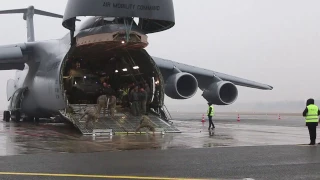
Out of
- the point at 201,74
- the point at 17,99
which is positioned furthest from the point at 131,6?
the point at 17,99

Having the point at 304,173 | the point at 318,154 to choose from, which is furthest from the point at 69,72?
the point at 304,173

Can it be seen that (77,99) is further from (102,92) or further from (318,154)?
(318,154)

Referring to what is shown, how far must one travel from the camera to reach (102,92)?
20469mm

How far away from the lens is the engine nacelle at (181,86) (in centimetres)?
2173

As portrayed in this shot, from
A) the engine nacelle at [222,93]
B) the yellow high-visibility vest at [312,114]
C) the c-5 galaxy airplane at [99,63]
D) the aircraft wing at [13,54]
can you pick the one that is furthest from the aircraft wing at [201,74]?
the yellow high-visibility vest at [312,114]

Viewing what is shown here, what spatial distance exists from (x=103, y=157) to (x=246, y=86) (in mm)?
21103

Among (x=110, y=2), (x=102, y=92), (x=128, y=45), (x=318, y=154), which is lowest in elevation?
(x=318, y=154)

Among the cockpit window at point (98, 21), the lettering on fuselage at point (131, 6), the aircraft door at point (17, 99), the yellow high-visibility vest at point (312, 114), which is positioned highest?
the lettering on fuselage at point (131, 6)

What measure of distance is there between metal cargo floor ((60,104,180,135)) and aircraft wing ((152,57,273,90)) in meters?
5.62

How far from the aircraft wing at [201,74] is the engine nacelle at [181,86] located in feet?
2.58

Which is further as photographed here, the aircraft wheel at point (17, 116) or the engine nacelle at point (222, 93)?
the aircraft wheel at point (17, 116)

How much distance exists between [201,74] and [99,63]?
675 centimetres

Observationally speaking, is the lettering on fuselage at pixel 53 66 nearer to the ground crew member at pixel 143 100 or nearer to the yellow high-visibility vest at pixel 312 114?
→ the ground crew member at pixel 143 100

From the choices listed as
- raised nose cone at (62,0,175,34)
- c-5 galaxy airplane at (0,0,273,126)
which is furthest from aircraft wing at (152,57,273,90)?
raised nose cone at (62,0,175,34)
